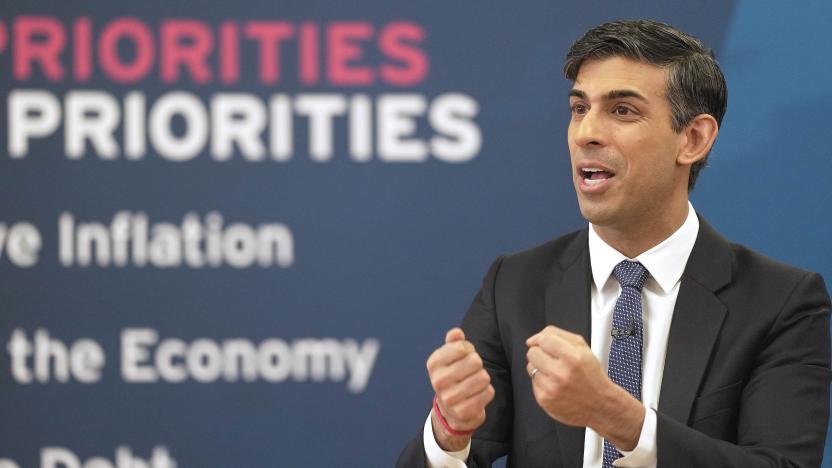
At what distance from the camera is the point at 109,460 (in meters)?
3.07

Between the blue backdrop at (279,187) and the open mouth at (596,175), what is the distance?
1.03 metres

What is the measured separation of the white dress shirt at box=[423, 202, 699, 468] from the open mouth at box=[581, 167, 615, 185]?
0.45 feet

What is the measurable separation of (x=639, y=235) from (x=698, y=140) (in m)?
0.22

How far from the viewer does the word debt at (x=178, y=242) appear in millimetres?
3053

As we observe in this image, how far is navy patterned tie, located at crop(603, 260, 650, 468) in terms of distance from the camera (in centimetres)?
196

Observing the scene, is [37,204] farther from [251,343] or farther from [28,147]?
[251,343]

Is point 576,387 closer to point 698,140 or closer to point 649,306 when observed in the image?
point 649,306

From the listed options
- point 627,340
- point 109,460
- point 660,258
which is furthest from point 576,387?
point 109,460

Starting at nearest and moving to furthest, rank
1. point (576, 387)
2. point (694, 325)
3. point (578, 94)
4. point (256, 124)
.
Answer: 1. point (576, 387)
2. point (694, 325)
3. point (578, 94)
4. point (256, 124)

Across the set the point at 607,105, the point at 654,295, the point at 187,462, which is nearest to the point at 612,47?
the point at 607,105

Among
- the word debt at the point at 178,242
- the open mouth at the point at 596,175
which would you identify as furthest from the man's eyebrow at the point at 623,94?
the word debt at the point at 178,242

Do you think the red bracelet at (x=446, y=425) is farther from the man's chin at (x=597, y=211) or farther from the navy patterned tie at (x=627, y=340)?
the man's chin at (x=597, y=211)

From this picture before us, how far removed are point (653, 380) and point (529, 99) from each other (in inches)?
49.2

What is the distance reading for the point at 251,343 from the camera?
3057 mm
